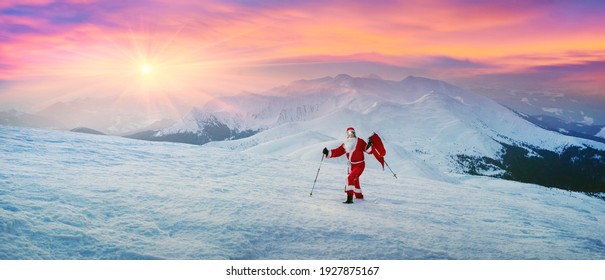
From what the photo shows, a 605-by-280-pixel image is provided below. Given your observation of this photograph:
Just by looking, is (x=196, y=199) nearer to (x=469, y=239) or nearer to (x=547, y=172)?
(x=469, y=239)

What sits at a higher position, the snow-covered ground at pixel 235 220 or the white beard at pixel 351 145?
the white beard at pixel 351 145

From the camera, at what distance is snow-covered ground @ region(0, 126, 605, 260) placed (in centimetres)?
403

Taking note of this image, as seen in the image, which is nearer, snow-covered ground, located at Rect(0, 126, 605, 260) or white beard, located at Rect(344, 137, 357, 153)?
snow-covered ground, located at Rect(0, 126, 605, 260)

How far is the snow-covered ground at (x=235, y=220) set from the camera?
13.2 ft

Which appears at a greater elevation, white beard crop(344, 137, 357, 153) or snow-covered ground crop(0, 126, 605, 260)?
white beard crop(344, 137, 357, 153)

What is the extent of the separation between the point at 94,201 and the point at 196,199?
4.71 feet

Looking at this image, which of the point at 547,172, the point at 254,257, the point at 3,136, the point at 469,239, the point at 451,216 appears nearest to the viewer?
the point at 254,257

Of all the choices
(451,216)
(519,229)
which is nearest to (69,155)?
(451,216)

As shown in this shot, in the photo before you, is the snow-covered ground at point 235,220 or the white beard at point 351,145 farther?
the white beard at point 351,145

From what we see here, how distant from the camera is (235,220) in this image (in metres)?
4.91

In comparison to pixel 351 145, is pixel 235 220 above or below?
below

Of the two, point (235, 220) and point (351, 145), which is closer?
point (235, 220)
